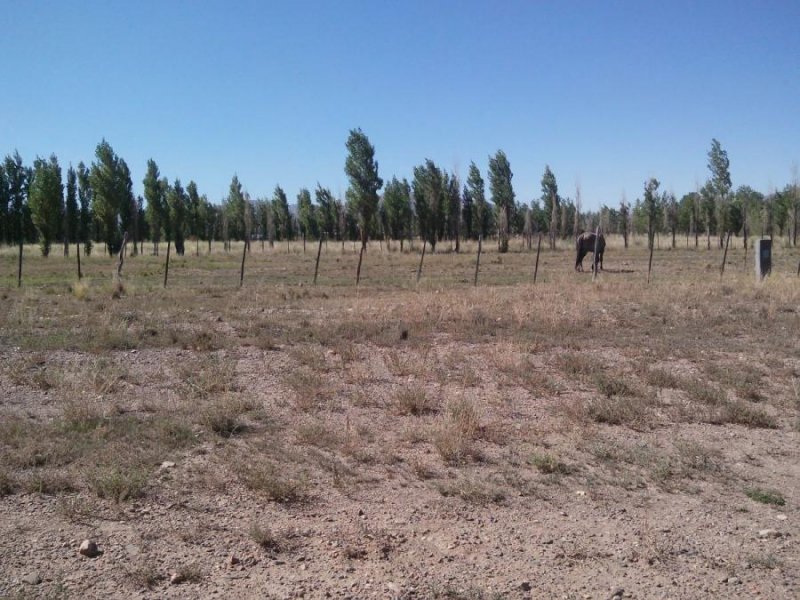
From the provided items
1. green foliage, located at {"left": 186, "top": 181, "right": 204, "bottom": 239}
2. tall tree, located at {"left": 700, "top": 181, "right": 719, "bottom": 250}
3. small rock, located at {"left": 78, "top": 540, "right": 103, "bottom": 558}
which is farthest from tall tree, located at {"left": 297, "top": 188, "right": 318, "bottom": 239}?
small rock, located at {"left": 78, "top": 540, "right": 103, "bottom": 558}

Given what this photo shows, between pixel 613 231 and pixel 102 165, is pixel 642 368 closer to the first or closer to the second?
pixel 102 165

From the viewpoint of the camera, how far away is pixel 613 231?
88.2 metres

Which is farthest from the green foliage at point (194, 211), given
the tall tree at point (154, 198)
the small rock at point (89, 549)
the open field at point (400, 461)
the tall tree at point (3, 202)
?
the small rock at point (89, 549)

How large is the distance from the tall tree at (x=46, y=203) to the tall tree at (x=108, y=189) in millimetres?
2463

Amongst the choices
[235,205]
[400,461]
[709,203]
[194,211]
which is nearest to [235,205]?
[235,205]

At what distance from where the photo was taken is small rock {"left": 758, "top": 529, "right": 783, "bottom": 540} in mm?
4348

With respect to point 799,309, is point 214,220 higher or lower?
higher

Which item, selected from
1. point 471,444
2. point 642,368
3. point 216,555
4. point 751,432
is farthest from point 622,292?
point 216,555

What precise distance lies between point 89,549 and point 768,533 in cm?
445

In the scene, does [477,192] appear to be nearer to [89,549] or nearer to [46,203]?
[46,203]

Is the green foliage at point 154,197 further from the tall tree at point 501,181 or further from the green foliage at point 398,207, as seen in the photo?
the tall tree at point 501,181

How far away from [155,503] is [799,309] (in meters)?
14.1

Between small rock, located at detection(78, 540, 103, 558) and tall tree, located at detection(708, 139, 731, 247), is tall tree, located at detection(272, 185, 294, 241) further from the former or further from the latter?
small rock, located at detection(78, 540, 103, 558)

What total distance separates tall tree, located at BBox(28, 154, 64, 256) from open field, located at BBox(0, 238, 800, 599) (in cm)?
3788
